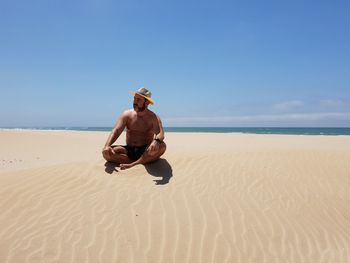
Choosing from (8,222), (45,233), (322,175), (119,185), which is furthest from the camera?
(322,175)

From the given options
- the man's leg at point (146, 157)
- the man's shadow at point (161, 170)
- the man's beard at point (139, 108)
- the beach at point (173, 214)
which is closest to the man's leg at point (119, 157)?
the man's leg at point (146, 157)

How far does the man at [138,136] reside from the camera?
22.1 feet

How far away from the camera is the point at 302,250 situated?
4168 millimetres

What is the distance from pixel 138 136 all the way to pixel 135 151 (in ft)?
1.12

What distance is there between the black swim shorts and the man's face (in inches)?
33.3

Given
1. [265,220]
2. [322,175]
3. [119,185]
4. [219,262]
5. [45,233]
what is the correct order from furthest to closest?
[322,175] < [119,185] < [265,220] < [45,233] < [219,262]

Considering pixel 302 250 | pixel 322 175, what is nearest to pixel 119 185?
pixel 302 250

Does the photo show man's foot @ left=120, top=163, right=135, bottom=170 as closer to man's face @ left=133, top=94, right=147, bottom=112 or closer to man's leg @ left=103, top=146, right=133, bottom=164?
man's leg @ left=103, top=146, right=133, bottom=164

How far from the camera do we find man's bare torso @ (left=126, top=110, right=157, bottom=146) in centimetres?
703

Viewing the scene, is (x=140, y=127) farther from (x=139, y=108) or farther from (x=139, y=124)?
(x=139, y=108)

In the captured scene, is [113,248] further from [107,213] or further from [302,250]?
[302,250]

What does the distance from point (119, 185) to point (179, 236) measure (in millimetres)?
1952

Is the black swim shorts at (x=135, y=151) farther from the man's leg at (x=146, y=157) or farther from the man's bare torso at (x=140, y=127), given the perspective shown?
the man's leg at (x=146, y=157)

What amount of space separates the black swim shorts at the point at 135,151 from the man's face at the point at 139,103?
84 centimetres
